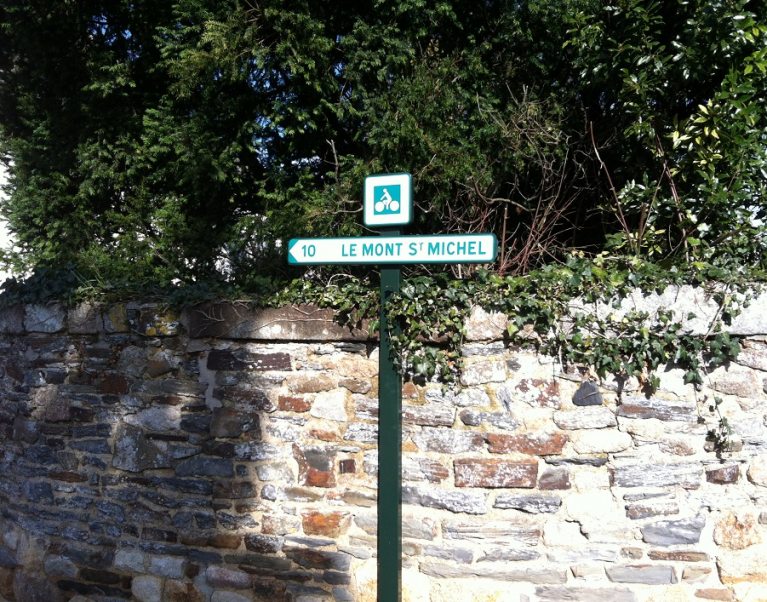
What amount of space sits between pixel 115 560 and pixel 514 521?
92.3 inches

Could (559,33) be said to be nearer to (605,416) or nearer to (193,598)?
(605,416)

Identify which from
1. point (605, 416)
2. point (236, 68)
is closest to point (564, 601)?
point (605, 416)

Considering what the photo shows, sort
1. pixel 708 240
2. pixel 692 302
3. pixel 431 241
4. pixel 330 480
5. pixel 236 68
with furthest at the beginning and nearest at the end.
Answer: pixel 236 68 < pixel 708 240 < pixel 330 480 < pixel 692 302 < pixel 431 241

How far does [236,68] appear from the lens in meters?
4.20

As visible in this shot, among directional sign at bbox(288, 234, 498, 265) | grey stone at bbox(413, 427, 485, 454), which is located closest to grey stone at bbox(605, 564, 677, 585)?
grey stone at bbox(413, 427, 485, 454)

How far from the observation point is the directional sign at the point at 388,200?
242cm

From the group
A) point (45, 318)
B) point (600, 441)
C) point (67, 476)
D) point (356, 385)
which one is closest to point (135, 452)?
point (67, 476)

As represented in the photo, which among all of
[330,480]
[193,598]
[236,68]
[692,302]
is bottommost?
[193,598]

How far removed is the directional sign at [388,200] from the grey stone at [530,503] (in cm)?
156

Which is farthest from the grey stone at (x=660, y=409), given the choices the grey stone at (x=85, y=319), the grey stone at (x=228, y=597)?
the grey stone at (x=85, y=319)

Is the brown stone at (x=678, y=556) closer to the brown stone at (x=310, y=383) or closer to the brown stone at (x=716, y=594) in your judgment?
the brown stone at (x=716, y=594)

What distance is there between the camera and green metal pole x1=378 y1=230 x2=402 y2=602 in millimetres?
2385

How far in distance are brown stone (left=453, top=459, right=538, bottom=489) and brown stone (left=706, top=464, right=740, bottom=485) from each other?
844mm

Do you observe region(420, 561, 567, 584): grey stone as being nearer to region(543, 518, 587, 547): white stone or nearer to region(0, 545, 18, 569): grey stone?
region(543, 518, 587, 547): white stone
